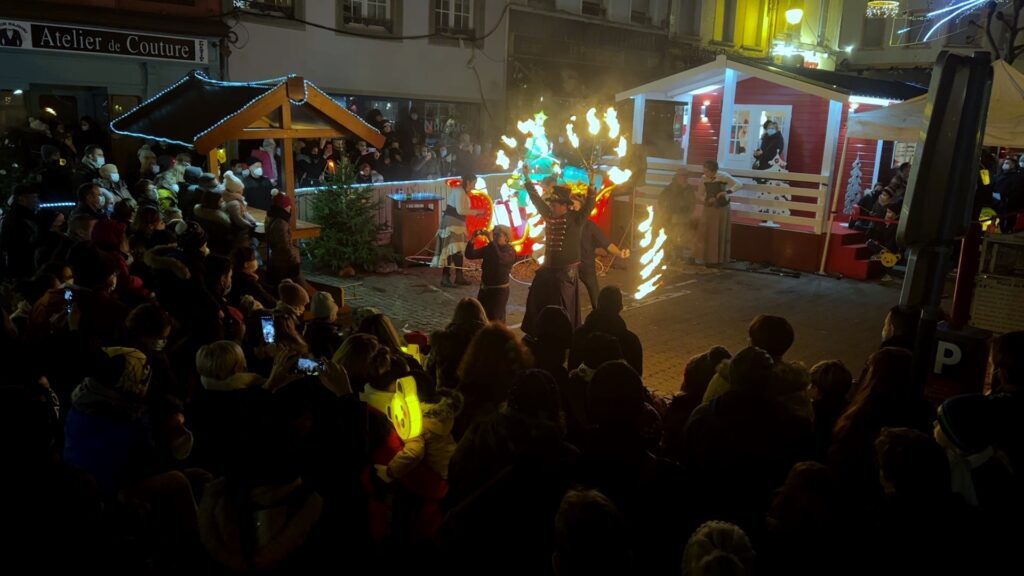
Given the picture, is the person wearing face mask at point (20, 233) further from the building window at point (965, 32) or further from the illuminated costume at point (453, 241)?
the building window at point (965, 32)

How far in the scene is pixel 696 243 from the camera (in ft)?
47.0

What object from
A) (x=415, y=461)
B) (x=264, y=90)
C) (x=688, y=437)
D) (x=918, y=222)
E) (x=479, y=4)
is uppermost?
(x=479, y=4)

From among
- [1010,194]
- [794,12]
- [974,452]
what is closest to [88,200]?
[974,452]

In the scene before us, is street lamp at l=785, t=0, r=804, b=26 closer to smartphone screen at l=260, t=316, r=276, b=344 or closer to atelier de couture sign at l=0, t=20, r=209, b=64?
atelier de couture sign at l=0, t=20, r=209, b=64

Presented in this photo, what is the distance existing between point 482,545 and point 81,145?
14.4 meters

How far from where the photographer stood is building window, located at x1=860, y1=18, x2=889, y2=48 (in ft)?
101

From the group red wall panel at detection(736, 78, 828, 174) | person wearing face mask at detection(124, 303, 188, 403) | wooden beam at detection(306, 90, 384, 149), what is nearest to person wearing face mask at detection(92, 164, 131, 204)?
wooden beam at detection(306, 90, 384, 149)

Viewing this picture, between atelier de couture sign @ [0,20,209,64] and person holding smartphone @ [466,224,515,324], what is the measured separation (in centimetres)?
1116

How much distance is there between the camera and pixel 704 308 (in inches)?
439

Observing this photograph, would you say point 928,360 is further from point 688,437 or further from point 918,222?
point 688,437

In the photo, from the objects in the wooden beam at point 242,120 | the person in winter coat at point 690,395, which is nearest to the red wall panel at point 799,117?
the wooden beam at point 242,120

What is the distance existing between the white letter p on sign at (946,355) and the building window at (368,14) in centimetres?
1695

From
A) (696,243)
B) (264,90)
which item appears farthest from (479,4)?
(264,90)

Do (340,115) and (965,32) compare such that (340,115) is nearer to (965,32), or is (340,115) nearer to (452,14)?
(452,14)
